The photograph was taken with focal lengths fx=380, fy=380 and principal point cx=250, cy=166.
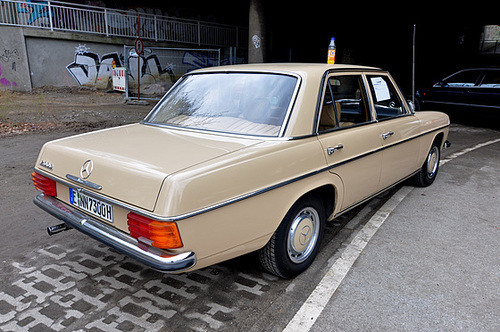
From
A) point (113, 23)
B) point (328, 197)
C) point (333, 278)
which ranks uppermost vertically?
point (113, 23)

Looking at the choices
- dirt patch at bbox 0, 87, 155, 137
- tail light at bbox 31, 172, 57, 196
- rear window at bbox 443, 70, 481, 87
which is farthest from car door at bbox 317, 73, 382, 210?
rear window at bbox 443, 70, 481, 87

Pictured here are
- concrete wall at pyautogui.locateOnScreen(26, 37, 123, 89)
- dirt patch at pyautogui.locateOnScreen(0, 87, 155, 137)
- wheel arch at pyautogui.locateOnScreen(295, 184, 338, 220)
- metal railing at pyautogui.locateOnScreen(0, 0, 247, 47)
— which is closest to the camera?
wheel arch at pyautogui.locateOnScreen(295, 184, 338, 220)

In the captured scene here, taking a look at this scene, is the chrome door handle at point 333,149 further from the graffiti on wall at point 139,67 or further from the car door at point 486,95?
the graffiti on wall at point 139,67

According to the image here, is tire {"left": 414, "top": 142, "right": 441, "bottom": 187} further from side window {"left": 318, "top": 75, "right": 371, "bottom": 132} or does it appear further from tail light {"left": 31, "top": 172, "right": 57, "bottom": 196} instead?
tail light {"left": 31, "top": 172, "right": 57, "bottom": 196}

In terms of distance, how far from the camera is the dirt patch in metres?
9.29

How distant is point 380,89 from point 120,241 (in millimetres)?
3143

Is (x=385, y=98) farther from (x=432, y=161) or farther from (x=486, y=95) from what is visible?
(x=486, y=95)

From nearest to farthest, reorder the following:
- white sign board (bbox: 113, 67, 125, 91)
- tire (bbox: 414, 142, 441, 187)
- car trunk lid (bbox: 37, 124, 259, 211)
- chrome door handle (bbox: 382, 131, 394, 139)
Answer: car trunk lid (bbox: 37, 124, 259, 211), chrome door handle (bbox: 382, 131, 394, 139), tire (bbox: 414, 142, 441, 187), white sign board (bbox: 113, 67, 125, 91)

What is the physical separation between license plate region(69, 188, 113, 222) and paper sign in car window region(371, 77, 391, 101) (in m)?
2.91

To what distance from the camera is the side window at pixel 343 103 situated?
3.30m

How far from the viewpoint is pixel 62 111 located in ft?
38.1

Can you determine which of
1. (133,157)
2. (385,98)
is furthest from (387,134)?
(133,157)

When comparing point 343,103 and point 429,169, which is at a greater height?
point 343,103

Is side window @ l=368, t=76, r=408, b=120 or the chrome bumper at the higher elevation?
side window @ l=368, t=76, r=408, b=120
